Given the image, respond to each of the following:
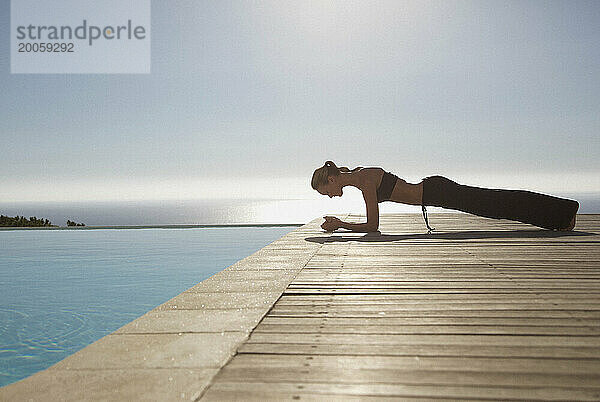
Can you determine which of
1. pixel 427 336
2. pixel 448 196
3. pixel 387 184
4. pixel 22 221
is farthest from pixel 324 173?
pixel 22 221

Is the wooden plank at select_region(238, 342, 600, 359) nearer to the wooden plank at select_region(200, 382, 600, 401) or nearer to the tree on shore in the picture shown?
the wooden plank at select_region(200, 382, 600, 401)

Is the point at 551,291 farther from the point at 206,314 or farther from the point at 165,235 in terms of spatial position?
the point at 165,235

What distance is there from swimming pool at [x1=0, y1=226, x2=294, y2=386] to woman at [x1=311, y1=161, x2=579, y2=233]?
8.26ft

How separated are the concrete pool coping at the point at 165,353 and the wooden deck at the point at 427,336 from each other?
83 millimetres

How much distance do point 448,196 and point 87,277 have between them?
16.9 feet

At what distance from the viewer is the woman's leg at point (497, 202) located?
4871 millimetres

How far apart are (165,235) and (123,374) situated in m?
9.51

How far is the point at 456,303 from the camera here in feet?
6.81

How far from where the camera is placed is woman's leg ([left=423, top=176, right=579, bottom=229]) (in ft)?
16.0

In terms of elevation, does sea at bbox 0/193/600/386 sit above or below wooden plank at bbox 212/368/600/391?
below

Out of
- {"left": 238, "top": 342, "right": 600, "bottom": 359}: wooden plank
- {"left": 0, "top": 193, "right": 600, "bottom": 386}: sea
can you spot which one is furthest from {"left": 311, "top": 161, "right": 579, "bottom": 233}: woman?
{"left": 238, "top": 342, "right": 600, "bottom": 359}: wooden plank

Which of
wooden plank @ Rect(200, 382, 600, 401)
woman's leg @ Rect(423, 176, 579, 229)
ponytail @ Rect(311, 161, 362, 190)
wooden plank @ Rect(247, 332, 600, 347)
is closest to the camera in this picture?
wooden plank @ Rect(200, 382, 600, 401)

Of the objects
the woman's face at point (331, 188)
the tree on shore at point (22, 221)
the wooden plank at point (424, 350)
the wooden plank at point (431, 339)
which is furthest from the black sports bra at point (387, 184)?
the tree on shore at point (22, 221)

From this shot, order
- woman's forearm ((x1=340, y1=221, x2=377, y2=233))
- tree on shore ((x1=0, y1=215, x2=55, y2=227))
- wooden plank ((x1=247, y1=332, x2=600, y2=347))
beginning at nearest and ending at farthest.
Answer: wooden plank ((x1=247, y1=332, x2=600, y2=347))
woman's forearm ((x1=340, y1=221, x2=377, y2=233))
tree on shore ((x1=0, y1=215, x2=55, y2=227))
